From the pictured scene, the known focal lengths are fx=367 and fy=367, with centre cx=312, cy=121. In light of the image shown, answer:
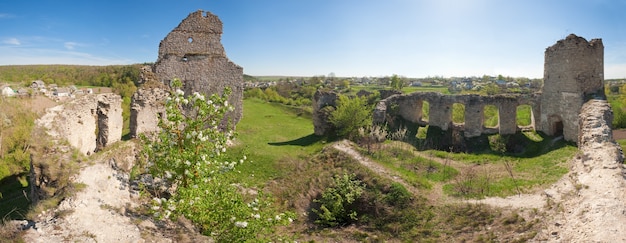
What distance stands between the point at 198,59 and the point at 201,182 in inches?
502

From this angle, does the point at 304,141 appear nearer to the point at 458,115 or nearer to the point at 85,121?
the point at 85,121

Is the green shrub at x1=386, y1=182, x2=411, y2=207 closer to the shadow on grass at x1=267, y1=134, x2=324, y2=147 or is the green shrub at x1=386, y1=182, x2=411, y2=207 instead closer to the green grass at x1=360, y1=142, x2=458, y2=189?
the green grass at x1=360, y1=142, x2=458, y2=189

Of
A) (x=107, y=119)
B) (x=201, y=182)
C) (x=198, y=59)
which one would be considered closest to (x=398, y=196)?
(x=201, y=182)

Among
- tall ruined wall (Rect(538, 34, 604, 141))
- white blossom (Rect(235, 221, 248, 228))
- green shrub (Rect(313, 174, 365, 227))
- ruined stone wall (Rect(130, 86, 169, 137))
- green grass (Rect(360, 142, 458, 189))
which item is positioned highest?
tall ruined wall (Rect(538, 34, 604, 141))

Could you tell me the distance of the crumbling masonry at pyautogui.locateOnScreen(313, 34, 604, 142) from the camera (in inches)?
711

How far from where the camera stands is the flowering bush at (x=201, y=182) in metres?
7.06

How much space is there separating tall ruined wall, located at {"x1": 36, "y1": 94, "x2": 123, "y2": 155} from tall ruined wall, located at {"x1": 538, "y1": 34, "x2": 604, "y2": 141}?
20425 mm

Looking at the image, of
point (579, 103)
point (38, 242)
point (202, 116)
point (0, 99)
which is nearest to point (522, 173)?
point (579, 103)

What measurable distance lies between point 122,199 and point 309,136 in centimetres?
1477

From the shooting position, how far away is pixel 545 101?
789 inches

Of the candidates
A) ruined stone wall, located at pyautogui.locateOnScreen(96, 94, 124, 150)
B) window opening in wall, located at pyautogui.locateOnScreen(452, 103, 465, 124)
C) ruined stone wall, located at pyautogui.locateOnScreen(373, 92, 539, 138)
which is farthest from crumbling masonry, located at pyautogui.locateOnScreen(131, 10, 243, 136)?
window opening in wall, located at pyautogui.locateOnScreen(452, 103, 465, 124)

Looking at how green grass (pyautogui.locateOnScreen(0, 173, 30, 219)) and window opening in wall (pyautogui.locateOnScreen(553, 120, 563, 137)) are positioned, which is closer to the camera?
green grass (pyautogui.locateOnScreen(0, 173, 30, 219))

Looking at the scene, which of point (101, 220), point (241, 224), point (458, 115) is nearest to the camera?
point (241, 224)

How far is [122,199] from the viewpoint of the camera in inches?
347
